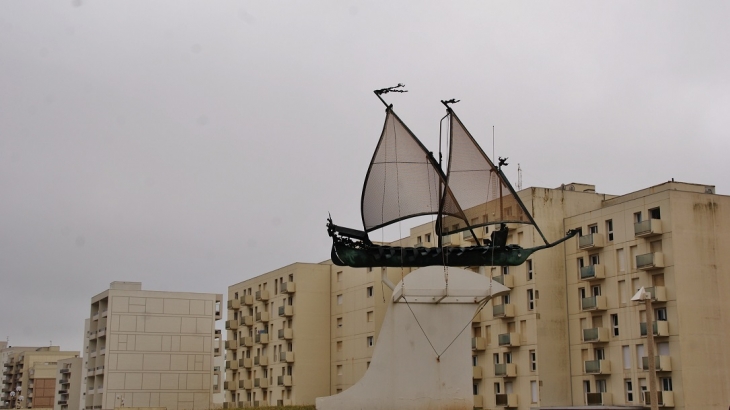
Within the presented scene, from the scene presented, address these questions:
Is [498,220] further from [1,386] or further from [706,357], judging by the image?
[1,386]

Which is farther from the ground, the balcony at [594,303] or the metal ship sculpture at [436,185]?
the metal ship sculpture at [436,185]

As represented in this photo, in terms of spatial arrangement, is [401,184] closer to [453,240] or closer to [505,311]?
[505,311]

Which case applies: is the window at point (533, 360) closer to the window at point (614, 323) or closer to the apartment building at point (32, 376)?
the window at point (614, 323)

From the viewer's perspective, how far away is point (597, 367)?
2351 inches

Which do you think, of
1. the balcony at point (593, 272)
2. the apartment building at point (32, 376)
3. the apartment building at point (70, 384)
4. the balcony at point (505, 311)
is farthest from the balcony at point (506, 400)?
the apartment building at point (32, 376)

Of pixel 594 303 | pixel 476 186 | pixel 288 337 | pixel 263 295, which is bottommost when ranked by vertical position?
pixel 594 303

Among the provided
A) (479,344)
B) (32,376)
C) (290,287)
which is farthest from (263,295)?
(32,376)

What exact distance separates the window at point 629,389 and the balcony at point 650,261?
670 cm

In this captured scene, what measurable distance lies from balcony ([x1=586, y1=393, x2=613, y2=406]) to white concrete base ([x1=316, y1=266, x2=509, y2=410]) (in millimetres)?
25729

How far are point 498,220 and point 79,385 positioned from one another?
3616 inches

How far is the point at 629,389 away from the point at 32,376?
127 m

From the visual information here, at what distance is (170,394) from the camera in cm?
10144

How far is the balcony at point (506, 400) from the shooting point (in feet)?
210

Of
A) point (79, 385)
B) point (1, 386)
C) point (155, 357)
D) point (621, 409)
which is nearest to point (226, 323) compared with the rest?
point (155, 357)
